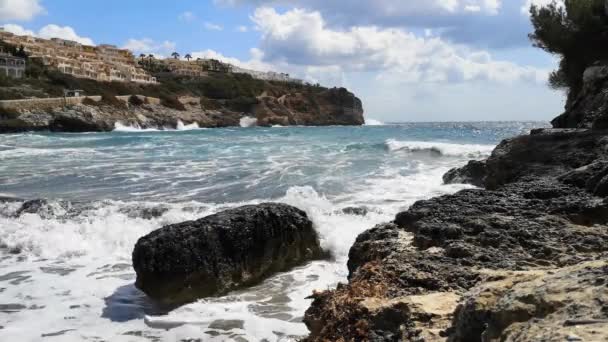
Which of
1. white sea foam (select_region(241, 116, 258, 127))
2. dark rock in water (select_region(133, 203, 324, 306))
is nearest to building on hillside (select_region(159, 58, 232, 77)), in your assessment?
white sea foam (select_region(241, 116, 258, 127))

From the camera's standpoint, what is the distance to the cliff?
57719 mm

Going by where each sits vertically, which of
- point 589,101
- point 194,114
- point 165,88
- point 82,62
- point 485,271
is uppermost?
point 82,62

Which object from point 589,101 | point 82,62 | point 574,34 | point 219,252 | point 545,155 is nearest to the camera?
point 219,252

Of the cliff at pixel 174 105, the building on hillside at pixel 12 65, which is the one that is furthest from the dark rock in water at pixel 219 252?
the building on hillside at pixel 12 65

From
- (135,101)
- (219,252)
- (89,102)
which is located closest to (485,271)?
(219,252)

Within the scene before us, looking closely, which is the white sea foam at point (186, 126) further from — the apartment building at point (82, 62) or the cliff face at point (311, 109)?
the apartment building at point (82, 62)

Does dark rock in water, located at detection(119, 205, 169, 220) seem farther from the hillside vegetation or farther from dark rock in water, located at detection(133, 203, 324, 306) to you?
the hillside vegetation

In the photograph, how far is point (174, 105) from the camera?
83875 mm

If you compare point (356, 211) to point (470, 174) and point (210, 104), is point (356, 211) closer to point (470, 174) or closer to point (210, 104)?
point (470, 174)

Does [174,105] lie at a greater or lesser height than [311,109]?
lesser

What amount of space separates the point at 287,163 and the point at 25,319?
16109mm

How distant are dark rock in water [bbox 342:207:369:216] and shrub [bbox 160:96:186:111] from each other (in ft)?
249

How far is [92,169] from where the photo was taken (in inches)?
784

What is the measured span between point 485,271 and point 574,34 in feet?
65.3
